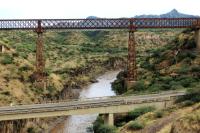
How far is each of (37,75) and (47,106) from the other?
2720cm

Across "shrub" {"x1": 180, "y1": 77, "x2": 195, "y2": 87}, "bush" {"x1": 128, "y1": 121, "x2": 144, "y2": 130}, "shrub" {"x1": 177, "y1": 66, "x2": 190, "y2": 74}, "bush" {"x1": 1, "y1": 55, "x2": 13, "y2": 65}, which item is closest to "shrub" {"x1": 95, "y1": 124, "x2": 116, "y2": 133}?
"bush" {"x1": 128, "y1": 121, "x2": 144, "y2": 130}

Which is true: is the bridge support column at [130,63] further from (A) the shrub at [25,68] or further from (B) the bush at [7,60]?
(B) the bush at [7,60]

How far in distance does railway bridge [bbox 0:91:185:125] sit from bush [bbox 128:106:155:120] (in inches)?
71.9

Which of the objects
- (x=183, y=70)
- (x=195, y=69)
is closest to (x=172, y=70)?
(x=183, y=70)

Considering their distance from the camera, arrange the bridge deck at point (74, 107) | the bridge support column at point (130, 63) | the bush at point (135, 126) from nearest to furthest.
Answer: the bush at point (135, 126) → the bridge deck at point (74, 107) → the bridge support column at point (130, 63)

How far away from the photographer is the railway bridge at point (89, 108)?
191 ft

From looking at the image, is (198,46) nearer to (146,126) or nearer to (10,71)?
(10,71)

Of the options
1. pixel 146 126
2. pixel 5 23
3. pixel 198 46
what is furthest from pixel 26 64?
pixel 146 126

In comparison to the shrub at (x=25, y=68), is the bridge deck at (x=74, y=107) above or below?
below

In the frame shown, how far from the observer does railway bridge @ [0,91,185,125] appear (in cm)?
5831

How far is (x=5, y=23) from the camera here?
319 ft

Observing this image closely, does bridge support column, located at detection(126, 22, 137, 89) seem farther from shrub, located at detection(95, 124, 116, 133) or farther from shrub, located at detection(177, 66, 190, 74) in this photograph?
shrub, located at detection(95, 124, 116, 133)

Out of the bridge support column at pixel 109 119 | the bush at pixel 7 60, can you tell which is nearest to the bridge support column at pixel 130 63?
the bush at pixel 7 60

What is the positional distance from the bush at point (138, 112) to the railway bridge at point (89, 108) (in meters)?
1.83
